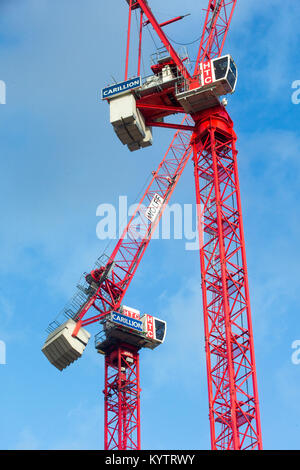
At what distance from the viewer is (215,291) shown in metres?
63.8

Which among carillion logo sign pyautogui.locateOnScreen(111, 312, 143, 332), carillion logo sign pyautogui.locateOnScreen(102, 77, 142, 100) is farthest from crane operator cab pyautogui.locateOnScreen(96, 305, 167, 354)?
carillion logo sign pyautogui.locateOnScreen(102, 77, 142, 100)

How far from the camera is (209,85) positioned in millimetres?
66938

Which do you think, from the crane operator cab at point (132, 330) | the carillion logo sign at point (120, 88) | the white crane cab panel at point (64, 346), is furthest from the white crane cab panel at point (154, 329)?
the carillion logo sign at point (120, 88)

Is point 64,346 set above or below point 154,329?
below

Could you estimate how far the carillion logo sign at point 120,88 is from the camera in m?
70.2

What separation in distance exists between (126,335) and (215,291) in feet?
124

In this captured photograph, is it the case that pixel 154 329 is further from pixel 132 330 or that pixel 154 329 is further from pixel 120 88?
pixel 120 88

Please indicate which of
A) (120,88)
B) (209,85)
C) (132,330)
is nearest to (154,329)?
(132,330)

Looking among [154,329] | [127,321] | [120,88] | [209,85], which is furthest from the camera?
[154,329]

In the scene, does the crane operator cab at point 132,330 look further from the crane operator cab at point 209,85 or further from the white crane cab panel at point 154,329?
the crane operator cab at point 209,85

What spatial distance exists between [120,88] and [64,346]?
106 feet

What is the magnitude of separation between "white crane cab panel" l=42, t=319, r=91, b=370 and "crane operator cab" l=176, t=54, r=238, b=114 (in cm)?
3328

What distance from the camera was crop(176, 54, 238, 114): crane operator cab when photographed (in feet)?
219
